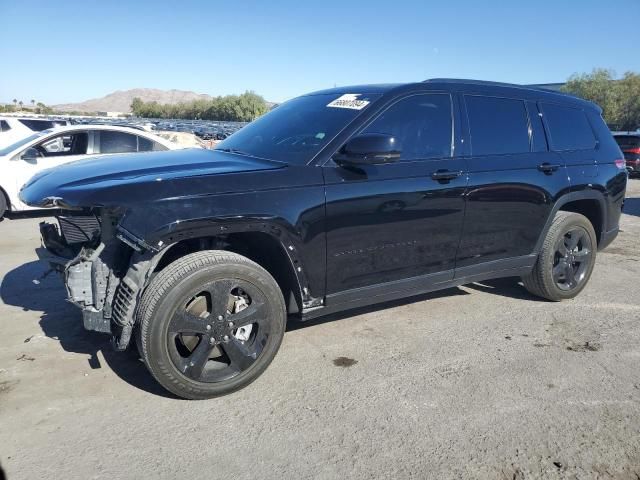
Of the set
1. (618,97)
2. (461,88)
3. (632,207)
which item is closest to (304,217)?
(461,88)

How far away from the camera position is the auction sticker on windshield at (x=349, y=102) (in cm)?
Answer: 356

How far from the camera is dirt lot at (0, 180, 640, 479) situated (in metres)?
2.46

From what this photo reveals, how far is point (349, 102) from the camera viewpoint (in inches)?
145

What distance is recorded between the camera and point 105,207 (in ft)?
8.66

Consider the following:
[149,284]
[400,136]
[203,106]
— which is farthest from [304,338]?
[203,106]

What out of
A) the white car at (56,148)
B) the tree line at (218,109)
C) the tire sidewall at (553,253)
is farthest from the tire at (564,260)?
the tree line at (218,109)

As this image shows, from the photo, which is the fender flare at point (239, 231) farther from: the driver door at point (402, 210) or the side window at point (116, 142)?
the side window at point (116, 142)

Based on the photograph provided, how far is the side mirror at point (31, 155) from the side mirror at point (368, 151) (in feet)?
24.7

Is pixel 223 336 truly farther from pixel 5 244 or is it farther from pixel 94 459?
pixel 5 244

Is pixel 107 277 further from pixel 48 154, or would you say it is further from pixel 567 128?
pixel 48 154

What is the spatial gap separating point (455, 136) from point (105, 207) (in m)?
2.57

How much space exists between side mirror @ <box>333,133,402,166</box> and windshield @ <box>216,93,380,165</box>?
201mm

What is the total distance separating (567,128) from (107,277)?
419 cm

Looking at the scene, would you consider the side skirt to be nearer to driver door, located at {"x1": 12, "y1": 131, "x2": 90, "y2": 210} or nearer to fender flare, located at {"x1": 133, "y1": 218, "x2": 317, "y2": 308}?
fender flare, located at {"x1": 133, "y1": 218, "x2": 317, "y2": 308}
